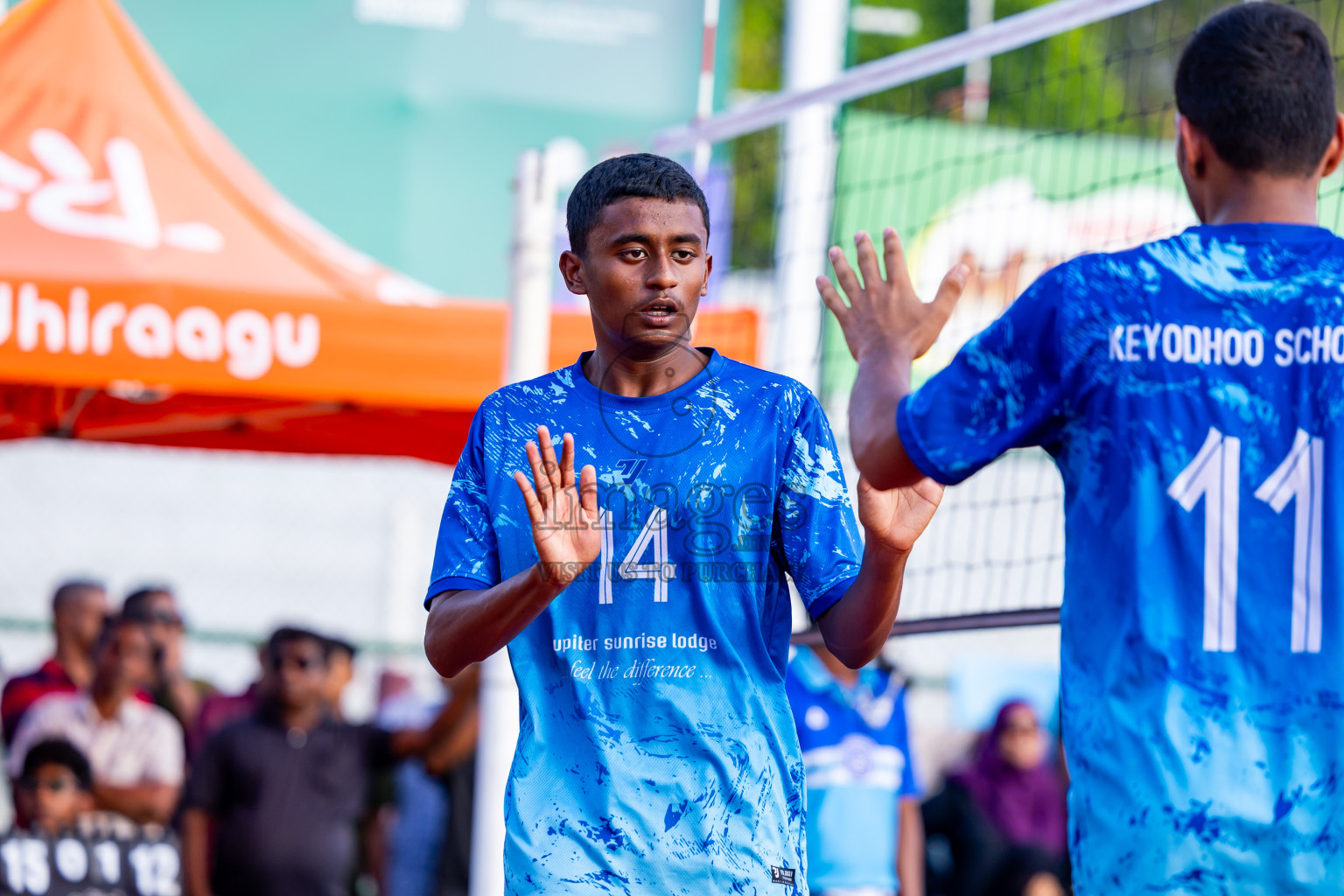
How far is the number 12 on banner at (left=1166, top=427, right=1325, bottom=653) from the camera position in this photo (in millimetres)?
2121

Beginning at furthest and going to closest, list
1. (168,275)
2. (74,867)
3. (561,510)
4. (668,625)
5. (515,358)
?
(74,867) → (168,275) → (515,358) → (668,625) → (561,510)

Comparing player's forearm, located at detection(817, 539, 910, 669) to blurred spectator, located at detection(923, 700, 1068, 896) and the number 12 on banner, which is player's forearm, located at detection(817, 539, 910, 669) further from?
blurred spectator, located at detection(923, 700, 1068, 896)

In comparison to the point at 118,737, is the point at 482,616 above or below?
above

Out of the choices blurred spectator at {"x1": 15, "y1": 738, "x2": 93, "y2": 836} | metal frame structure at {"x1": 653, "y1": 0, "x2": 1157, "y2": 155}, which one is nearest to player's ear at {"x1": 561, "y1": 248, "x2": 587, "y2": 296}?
metal frame structure at {"x1": 653, "y1": 0, "x2": 1157, "y2": 155}

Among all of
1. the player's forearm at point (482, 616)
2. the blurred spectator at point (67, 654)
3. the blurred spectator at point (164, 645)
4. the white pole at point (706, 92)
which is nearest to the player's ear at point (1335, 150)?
the player's forearm at point (482, 616)

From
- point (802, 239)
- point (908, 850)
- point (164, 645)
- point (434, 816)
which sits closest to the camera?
point (802, 239)

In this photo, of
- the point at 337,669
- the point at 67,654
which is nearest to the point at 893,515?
the point at 337,669

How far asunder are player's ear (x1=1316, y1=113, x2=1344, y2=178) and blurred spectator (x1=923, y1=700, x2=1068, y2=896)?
6.39 metres

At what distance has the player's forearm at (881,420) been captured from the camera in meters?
2.28

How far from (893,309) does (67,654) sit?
6825mm

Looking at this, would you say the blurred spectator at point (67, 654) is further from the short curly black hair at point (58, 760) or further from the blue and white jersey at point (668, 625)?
the blue and white jersey at point (668, 625)

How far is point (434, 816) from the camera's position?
25.2 ft

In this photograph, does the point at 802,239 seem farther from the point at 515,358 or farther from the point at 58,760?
the point at 58,760

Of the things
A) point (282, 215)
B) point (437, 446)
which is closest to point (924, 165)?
point (437, 446)
